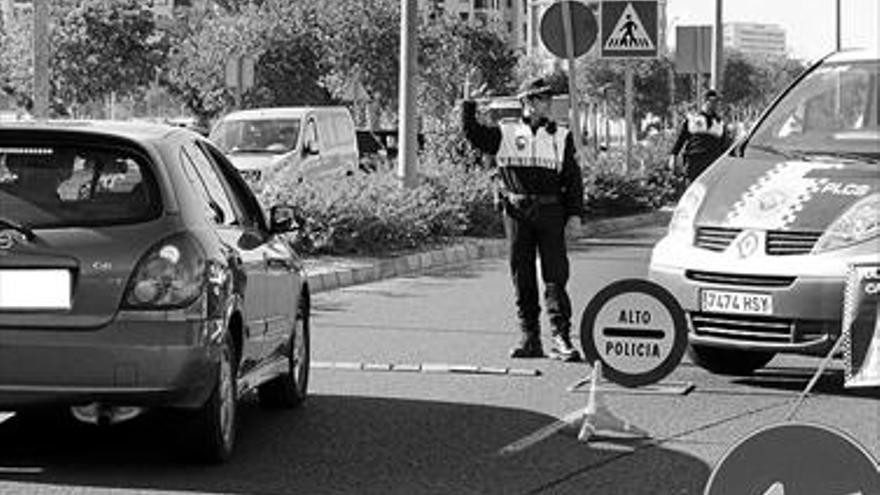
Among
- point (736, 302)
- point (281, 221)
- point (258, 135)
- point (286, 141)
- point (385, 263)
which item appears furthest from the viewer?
A: point (258, 135)

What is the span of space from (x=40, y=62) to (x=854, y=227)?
8.37 meters

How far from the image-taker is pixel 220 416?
260 inches

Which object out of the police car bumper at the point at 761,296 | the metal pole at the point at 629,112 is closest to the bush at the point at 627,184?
the metal pole at the point at 629,112

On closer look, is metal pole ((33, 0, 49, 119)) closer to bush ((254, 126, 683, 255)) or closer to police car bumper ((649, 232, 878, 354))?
bush ((254, 126, 683, 255))

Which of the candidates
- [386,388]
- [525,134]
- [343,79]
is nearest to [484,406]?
[386,388]

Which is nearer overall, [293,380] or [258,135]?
[293,380]

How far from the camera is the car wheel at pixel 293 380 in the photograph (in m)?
8.22

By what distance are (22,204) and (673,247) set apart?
13.1ft

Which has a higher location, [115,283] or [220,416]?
[115,283]

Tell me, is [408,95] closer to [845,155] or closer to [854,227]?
[845,155]

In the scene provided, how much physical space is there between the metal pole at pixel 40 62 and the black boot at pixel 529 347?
551 cm

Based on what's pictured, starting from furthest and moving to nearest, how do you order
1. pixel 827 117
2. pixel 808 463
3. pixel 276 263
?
pixel 827 117 → pixel 276 263 → pixel 808 463

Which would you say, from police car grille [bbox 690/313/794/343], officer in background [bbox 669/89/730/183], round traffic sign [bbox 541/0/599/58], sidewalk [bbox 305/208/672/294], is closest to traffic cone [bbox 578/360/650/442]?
police car grille [bbox 690/313/794/343]

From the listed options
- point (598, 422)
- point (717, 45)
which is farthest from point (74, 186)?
point (717, 45)
